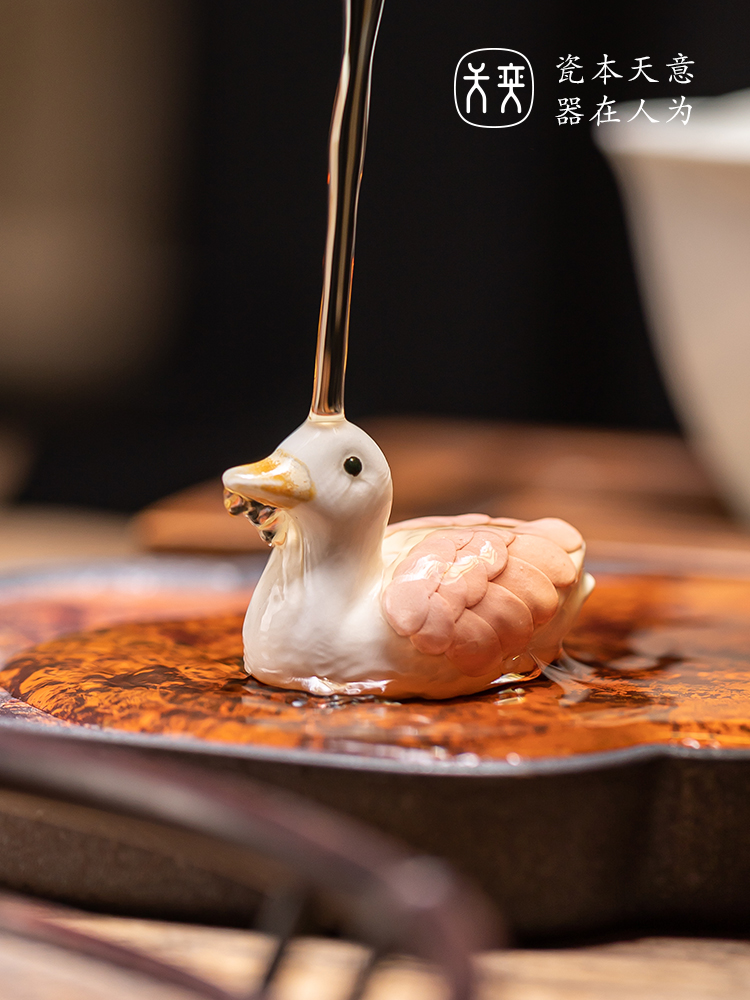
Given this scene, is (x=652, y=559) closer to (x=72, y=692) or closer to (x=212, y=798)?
(x=72, y=692)

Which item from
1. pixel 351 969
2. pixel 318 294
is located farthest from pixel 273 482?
pixel 318 294

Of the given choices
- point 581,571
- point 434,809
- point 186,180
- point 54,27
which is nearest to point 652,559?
point 581,571

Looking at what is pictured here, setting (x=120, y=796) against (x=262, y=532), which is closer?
(x=120, y=796)

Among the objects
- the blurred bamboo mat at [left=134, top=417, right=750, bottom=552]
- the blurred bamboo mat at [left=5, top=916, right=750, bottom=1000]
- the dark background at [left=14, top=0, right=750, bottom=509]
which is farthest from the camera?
the dark background at [left=14, top=0, right=750, bottom=509]

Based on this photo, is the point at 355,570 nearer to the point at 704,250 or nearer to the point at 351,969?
the point at 351,969

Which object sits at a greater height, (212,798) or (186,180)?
(186,180)

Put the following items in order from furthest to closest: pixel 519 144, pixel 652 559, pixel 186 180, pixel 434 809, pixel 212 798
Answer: pixel 186 180 → pixel 519 144 → pixel 652 559 → pixel 434 809 → pixel 212 798

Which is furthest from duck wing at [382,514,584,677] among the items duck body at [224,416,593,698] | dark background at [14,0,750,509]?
dark background at [14,0,750,509]

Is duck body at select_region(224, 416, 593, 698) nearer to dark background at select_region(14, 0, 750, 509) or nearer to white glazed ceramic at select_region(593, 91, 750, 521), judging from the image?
white glazed ceramic at select_region(593, 91, 750, 521)
